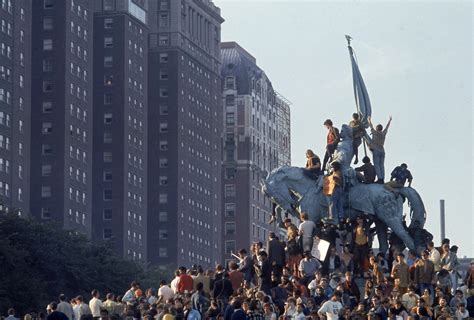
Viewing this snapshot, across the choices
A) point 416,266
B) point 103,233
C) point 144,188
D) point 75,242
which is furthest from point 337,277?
point 144,188

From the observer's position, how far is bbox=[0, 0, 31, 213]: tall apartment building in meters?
162

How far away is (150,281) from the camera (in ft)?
461

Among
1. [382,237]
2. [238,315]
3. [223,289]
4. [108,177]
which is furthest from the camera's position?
[108,177]

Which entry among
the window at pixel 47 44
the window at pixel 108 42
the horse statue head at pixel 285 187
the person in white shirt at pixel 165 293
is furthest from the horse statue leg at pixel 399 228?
the window at pixel 108 42

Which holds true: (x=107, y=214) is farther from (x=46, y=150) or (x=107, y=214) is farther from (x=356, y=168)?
(x=356, y=168)

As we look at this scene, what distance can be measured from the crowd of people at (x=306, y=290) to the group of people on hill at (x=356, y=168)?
8.83 ft

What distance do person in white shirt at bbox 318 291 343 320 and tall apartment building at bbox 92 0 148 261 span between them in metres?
141

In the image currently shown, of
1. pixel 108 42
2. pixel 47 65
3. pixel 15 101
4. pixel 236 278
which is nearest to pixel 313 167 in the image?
pixel 236 278

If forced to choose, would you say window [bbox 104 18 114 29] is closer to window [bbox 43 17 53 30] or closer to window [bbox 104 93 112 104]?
window [bbox 104 93 112 104]

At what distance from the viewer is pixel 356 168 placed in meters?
62.9

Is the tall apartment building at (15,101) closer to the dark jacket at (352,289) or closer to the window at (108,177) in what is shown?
the window at (108,177)

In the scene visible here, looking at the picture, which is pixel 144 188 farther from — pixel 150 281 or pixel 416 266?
pixel 416 266

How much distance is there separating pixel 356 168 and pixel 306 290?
11.5 metres

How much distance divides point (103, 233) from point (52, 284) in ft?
258
